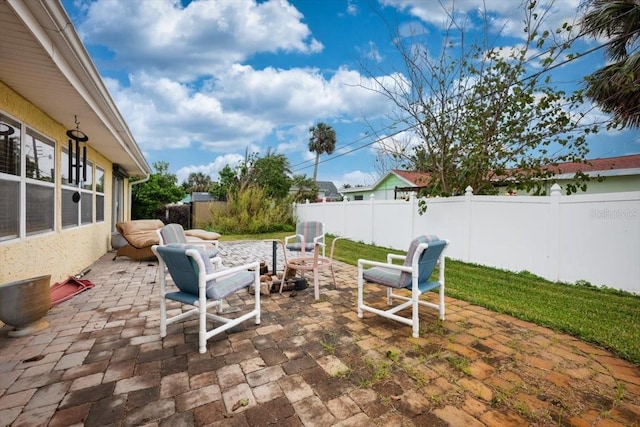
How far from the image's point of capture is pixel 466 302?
3.76m

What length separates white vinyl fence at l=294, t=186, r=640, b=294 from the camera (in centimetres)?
401

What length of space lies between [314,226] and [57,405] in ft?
13.5

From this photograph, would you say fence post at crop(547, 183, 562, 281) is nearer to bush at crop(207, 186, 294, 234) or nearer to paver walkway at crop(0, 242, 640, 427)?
paver walkway at crop(0, 242, 640, 427)

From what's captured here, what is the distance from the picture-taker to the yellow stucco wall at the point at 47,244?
3.02m

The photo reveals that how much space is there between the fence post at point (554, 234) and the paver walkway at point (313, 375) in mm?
2346

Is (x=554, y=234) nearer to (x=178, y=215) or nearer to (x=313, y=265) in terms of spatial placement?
(x=313, y=265)

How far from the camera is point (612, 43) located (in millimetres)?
5355

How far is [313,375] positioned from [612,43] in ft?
25.5

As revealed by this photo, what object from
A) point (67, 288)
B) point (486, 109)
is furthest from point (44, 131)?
point (486, 109)

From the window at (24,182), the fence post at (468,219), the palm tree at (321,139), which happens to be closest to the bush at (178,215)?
the window at (24,182)

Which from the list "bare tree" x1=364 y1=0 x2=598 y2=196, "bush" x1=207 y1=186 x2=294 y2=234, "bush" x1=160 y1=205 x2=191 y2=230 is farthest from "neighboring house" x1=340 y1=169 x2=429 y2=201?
"bare tree" x1=364 y1=0 x2=598 y2=196

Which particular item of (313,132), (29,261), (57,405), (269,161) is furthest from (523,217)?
(313,132)

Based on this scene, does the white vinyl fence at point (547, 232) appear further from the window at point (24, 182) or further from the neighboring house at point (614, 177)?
the window at point (24, 182)

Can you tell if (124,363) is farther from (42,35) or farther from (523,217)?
(523,217)
